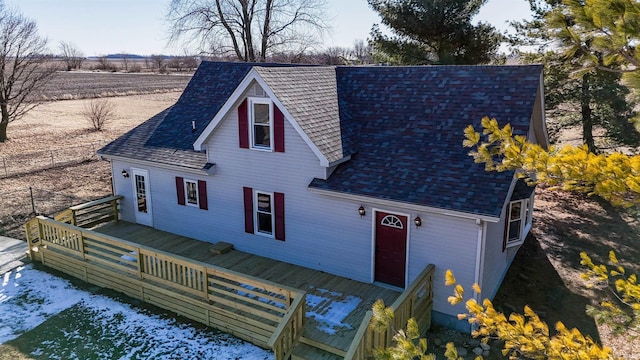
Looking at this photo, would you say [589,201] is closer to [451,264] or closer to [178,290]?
[451,264]

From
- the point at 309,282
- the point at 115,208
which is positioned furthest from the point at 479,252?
the point at 115,208

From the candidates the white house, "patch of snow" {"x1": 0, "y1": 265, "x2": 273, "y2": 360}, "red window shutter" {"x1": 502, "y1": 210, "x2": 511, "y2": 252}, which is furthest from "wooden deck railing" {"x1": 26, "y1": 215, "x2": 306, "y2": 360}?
"red window shutter" {"x1": 502, "y1": 210, "x2": 511, "y2": 252}

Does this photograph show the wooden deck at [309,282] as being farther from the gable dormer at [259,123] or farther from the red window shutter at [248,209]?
the gable dormer at [259,123]

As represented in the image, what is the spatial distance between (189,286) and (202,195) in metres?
3.98

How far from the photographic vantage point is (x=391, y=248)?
11.0 m

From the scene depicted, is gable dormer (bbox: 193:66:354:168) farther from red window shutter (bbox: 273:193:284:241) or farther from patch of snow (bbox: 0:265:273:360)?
patch of snow (bbox: 0:265:273:360)

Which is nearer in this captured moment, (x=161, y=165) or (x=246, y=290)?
(x=246, y=290)

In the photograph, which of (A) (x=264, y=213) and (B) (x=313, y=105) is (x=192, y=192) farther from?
(B) (x=313, y=105)

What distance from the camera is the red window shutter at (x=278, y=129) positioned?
1177cm

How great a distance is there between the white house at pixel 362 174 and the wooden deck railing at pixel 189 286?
234 cm

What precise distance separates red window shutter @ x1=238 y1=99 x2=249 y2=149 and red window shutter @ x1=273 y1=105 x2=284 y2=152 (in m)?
0.87

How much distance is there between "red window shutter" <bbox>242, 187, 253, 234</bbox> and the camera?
1300 cm

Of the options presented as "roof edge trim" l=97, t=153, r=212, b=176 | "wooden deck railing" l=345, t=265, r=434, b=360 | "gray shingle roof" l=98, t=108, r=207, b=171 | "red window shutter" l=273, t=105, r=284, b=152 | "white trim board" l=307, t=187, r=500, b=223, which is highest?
"red window shutter" l=273, t=105, r=284, b=152

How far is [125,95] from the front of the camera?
185 ft
